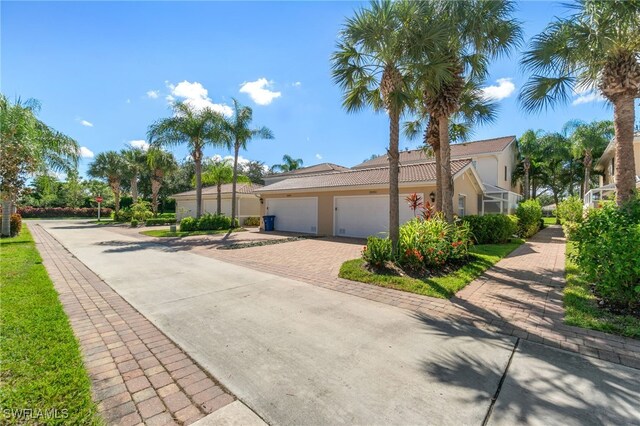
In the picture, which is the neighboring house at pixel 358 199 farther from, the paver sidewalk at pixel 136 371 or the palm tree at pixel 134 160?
the palm tree at pixel 134 160

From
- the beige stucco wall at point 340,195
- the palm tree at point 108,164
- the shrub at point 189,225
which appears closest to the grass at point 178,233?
the shrub at point 189,225

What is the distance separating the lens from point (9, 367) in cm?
302

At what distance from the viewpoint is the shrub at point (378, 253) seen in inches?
298

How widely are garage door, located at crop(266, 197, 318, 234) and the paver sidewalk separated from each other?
13458 millimetres

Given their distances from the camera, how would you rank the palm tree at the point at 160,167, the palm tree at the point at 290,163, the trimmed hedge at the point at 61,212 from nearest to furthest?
the palm tree at the point at 160,167
the trimmed hedge at the point at 61,212
the palm tree at the point at 290,163

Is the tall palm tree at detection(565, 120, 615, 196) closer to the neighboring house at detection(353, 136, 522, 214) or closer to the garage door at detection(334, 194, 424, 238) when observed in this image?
the neighboring house at detection(353, 136, 522, 214)

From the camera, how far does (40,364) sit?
3.11 metres

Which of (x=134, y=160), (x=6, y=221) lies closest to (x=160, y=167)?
(x=134, y=160)

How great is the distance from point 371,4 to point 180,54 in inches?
263

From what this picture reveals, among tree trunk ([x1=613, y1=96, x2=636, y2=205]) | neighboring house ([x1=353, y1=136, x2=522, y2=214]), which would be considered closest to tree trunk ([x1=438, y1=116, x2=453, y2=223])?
tree trunk ([x1=613, y1=96, x2=636, y2=205])

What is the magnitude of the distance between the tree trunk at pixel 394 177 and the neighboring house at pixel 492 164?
1289 centimetres

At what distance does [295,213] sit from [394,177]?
12194 mm

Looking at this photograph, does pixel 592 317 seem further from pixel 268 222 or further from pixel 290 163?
pixel 290 163

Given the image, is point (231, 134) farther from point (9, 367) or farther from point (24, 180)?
point (9, 367)
